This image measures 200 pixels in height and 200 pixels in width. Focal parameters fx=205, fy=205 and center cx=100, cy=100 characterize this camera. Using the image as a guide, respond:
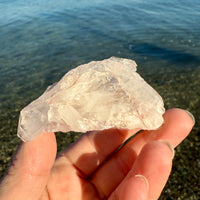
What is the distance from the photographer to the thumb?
222 cm

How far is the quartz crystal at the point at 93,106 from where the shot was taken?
249cm

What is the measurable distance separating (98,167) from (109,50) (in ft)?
23.7

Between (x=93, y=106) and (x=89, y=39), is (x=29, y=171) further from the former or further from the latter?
(x=89, y=39)

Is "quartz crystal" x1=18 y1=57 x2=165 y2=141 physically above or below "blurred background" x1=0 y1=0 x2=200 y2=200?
above

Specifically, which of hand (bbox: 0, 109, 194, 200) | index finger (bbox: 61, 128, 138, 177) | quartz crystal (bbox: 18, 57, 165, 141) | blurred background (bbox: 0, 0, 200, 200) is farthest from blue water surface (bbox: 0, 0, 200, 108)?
quartz crystal (bbox: 18, 57, 165, 141)

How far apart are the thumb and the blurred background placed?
279 cm

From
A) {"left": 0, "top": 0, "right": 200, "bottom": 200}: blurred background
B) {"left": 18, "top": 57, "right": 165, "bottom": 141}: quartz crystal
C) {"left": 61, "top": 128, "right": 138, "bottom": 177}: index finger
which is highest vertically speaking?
{"left": 18, "top": 57, "right": 165, "bottom": 141}: quartz crystal

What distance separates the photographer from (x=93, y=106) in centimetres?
262

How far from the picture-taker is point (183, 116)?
3.13 metres

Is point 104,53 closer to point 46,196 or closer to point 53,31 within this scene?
point 53,31

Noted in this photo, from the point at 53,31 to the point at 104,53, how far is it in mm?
4687

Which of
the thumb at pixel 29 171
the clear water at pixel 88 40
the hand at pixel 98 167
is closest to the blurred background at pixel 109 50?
the clear water at pixel 88 40

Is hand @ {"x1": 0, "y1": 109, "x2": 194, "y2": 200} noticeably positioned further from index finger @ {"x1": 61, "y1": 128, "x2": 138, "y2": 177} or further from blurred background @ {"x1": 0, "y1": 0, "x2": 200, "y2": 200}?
blurred background @ {"x1": 0, "y1": 0, "x2": 200, "y2": 200}

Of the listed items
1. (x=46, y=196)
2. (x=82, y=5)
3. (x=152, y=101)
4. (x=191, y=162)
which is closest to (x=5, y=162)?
(x=46, y=196)
